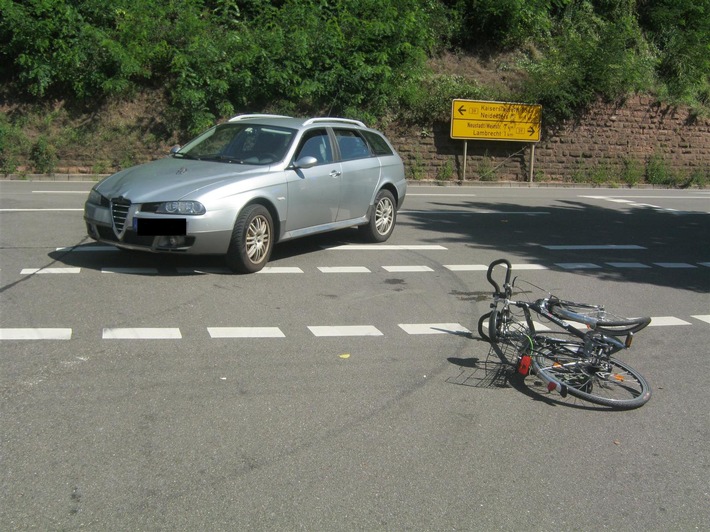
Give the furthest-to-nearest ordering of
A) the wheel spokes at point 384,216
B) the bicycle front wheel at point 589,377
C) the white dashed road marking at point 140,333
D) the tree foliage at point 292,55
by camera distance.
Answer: the tree foliage at point 292,55
the wheel spokes at point 384,216
the white dashed road marking at point 140,333
the bicycle front wheel at point 589,377

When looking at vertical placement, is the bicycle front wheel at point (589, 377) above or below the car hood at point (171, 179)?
below

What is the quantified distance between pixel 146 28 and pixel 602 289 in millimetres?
17063

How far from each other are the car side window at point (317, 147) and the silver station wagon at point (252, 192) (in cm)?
2

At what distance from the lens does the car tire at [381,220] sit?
38.0 ft

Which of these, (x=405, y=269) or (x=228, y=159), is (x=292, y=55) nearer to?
(x=228, y=159)

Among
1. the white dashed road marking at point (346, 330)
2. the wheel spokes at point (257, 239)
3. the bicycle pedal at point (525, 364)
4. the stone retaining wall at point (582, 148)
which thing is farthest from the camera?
the stone retaining wall at point (582, 148)

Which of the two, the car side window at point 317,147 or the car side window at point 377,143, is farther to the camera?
the car side window at point 377,143

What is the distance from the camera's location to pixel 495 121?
25.0 metres

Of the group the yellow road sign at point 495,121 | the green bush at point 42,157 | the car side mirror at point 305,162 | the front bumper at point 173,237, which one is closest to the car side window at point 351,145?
the car side mirror at point 305,162

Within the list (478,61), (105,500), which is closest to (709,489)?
(105,500)

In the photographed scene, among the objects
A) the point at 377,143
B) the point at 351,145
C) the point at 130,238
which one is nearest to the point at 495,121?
the point at 377,143

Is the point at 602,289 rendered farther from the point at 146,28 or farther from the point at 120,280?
the point at 146,28

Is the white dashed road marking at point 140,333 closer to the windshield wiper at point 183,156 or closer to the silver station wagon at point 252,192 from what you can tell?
the silver station wagon at point 252,192

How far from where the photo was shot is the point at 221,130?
1072 cm
